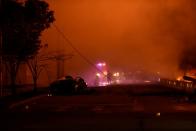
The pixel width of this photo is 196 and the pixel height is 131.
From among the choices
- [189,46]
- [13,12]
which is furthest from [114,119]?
[189,46]

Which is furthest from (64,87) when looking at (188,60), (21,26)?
(188,60)

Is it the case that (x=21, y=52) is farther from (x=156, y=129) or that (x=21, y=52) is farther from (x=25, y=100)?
(x=156, y=129)

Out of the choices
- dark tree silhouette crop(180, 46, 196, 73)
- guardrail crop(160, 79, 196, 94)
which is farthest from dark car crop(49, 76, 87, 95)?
dark tree silhouette crop(180, 46, 196, 73)

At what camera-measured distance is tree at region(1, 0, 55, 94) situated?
107 feet

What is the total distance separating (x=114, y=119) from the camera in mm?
17984

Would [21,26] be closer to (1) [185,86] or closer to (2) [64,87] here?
(2) [64,87]

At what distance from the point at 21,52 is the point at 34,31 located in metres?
1.83

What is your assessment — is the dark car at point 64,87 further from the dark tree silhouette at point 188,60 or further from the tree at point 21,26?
the dark tree silhouette at point 188,60

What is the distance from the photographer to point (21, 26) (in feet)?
111

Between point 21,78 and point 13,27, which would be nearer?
point 13,27

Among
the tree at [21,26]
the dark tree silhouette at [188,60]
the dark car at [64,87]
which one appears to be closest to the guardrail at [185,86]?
the dark car at [64,87]

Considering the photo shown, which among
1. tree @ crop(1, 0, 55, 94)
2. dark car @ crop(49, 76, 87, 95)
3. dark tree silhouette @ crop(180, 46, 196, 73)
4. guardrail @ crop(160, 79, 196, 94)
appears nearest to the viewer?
tree @ crop(1, 0, 55, 94)

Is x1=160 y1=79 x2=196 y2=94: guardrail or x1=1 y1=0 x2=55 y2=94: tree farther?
x1=160 y1=79 x2=196 y2=94: guardrail

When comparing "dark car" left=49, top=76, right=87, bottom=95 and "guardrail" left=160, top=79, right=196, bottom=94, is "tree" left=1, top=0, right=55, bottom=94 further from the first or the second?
"guardrail" left=160, top=79, right=196, bottom=94
